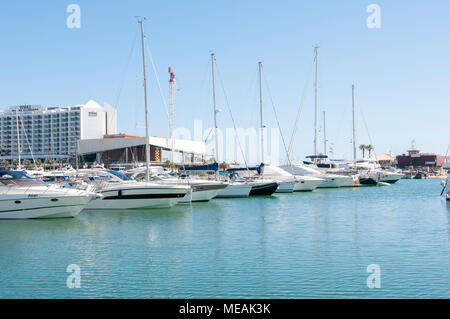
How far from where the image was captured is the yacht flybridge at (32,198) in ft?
103

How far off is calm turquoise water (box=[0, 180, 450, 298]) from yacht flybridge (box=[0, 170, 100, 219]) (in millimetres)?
885

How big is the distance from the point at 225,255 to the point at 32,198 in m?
15.9

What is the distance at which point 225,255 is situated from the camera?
21.3 m

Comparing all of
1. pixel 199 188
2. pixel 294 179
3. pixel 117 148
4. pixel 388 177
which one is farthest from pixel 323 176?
pixel 117 148

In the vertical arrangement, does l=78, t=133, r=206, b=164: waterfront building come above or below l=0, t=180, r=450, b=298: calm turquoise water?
above

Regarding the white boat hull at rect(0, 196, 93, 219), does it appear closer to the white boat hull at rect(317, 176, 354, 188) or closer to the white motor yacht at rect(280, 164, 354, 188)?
the white motor yacht at rect(280, 164, 354, 188)

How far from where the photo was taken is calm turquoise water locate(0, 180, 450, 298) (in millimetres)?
15969

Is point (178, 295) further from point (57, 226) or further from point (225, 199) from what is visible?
point (225, 199)

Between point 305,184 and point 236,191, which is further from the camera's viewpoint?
point 305,184

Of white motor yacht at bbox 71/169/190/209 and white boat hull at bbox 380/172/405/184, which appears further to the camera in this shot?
white boat hull at bbox 380/172/405/184

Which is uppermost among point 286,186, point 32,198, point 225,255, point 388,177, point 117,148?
point 117,148

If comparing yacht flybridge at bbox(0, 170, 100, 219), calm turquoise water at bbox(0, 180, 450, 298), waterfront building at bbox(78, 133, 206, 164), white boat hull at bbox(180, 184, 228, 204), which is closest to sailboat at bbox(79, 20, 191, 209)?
calm turquoise water at bbox(0, 180, 450, 298)

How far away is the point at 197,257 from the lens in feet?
68.7

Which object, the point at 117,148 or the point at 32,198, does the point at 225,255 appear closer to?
the point at 32,198
